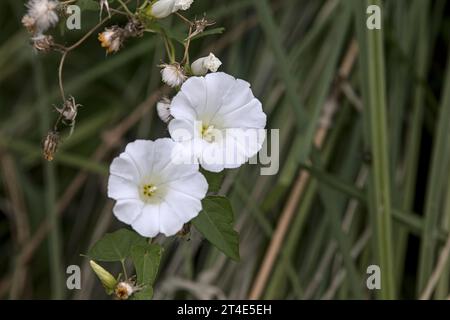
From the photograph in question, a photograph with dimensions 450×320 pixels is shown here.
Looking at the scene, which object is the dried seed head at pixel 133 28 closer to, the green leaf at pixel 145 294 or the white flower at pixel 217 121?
the white flower at pixel 217 121

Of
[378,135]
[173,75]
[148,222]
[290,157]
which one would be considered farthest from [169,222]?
[290,157]

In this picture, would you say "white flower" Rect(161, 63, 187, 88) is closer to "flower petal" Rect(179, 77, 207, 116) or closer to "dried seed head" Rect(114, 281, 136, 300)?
"flower petal" Rect(179, 77, 207, 116)

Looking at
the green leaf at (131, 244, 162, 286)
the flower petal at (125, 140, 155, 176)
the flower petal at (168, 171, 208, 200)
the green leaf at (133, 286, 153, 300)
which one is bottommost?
the green leaf at (133, 286, 153, 300)

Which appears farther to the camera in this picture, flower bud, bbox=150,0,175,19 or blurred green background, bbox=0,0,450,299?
blurred green background, bbox=0,0,450,299

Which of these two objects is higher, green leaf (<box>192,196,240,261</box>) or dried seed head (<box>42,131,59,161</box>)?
dried seed head (<box>42,131,59,161</box>)

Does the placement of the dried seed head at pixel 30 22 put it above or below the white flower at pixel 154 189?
above

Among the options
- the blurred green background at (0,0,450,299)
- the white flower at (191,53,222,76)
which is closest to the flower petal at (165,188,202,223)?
the white flower at (191,53,222,76)

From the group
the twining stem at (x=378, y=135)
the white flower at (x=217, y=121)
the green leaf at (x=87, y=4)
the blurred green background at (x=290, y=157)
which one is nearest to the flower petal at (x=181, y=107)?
the white flower at (x=217, y=121)
